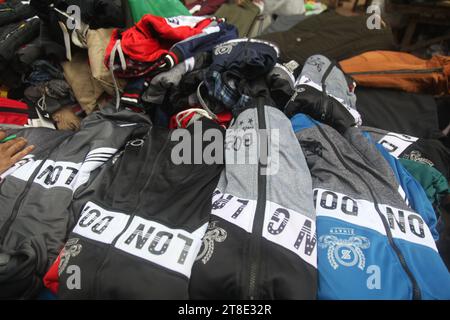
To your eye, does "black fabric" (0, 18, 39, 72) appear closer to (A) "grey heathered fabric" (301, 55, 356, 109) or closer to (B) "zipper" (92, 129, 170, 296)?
(B) "zipper" (92, 129, 170, 296)

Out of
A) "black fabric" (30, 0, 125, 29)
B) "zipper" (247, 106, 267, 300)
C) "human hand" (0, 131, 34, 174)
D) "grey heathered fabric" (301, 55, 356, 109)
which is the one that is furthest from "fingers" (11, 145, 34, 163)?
"grey heathered fabric" (301, 55, 356, 109)

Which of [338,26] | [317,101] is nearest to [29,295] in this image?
[317,101]

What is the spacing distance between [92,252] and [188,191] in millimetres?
249

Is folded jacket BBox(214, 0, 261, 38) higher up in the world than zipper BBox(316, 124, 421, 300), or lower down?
higher up

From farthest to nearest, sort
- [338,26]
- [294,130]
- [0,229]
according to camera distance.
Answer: [338,26], [294,130], [0,229]

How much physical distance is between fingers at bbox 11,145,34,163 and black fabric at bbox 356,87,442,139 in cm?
115

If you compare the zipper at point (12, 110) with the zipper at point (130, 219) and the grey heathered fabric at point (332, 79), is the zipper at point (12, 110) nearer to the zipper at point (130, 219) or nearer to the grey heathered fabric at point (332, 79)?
the zipper at point (130, 219)

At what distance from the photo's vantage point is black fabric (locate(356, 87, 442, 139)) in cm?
101

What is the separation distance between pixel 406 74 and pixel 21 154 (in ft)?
4.60

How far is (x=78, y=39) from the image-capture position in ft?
3.36

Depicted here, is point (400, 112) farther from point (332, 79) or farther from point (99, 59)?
point (99, 59)

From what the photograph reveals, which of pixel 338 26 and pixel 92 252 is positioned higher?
pixel 338 26

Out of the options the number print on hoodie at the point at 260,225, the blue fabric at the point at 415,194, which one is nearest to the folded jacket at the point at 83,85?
the number print on hoodie at the point at 260,225
